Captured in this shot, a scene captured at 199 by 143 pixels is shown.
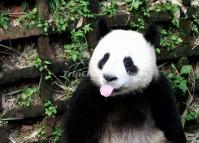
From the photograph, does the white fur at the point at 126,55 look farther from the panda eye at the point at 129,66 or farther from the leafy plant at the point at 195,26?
the leafy plant at the point at 195,26

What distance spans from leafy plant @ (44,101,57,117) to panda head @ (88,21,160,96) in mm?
1009

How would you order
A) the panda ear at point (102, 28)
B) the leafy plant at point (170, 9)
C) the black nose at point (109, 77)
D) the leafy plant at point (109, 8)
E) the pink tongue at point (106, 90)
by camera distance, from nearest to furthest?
the black nose at point (109, 77) < the pink tongue at point (106, 90) < the panda ear at point (102, 28) < the leafy plant at point (109, 8) < the leafy plant at point (170, 9)

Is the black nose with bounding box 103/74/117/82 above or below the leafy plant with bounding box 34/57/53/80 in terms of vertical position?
above

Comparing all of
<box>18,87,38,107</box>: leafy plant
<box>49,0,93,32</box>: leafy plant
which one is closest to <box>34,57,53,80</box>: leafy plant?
<box>18,87,38,107</box>: leafy plant

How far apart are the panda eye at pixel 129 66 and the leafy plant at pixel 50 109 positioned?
1.38 m

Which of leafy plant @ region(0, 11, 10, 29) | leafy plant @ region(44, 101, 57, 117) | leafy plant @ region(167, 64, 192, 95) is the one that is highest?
leafy plant @ region(0, 11, 10, 29)

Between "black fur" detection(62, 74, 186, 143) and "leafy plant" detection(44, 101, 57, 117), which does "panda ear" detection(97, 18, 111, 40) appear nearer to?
"black fur" detection(62, 74, 186, 143)

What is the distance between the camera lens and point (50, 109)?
7605mm

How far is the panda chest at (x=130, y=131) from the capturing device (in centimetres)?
692

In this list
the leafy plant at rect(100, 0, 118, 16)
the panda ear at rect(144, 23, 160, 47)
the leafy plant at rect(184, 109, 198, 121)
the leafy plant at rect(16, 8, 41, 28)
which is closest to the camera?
the panda ear at rect(144, 23, 160, 47)

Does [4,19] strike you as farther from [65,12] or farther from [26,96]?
[26,96]

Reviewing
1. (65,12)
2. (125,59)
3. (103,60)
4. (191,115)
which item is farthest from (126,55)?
(191,115)

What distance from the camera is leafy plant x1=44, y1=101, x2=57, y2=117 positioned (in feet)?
24.9

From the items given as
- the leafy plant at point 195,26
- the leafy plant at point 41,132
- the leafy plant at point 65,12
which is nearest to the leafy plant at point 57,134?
the leafy plant at point 41,132
